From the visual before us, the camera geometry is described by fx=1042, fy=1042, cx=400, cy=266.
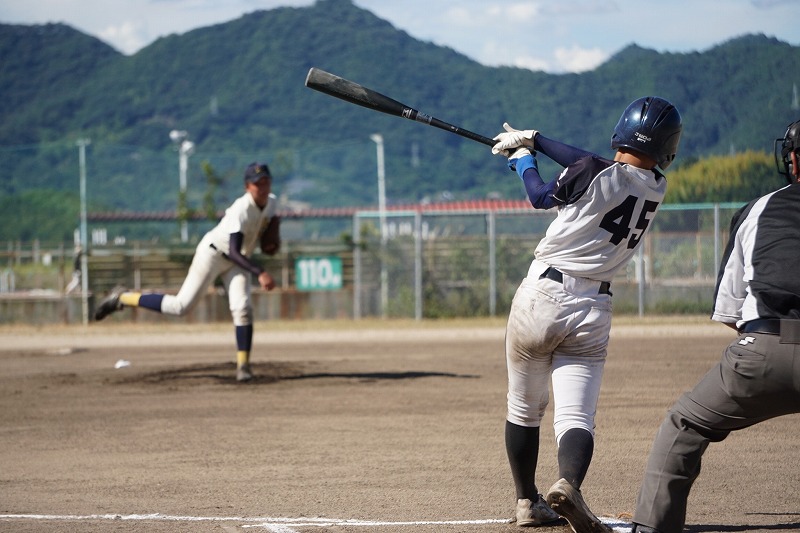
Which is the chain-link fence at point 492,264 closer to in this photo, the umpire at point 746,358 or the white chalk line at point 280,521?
the white chalk line at point 280,521

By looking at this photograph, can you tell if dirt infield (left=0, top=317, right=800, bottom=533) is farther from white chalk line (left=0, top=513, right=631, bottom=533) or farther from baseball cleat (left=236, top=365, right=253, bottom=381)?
baseball cleat (left=236, top=365, right=253, bottom=381)

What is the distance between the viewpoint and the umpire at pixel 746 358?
407 centimetres

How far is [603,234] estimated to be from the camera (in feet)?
16.0

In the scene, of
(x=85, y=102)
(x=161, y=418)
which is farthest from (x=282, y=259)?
(x=85, y=102)

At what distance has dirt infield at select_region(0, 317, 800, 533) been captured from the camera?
5.66 meters

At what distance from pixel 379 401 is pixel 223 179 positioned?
77.6ft

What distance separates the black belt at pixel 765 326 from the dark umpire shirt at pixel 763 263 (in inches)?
0.6

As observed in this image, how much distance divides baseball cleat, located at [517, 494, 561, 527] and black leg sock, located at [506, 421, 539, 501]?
0.04 meters

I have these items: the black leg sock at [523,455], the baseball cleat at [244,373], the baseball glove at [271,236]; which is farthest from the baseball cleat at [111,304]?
the black leg sock at [523,455]

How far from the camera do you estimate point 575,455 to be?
192 inches

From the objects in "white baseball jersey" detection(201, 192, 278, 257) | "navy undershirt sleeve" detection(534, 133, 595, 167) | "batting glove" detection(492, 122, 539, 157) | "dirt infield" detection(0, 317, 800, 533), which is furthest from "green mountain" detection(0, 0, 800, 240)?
"navy undershirt sleeve" detection(534, 133, 595, 167)

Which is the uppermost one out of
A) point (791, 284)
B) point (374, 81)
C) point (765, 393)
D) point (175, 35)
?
point (175, 35)

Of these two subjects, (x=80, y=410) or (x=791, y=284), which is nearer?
(x=791, y=284)

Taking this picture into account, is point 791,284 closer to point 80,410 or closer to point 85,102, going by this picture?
point 80,410
